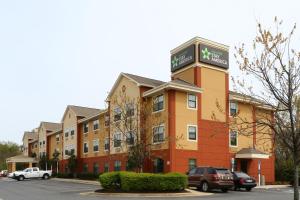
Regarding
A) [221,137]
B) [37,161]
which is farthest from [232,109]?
[37,161]

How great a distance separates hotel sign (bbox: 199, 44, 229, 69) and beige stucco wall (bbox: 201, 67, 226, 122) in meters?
0.73

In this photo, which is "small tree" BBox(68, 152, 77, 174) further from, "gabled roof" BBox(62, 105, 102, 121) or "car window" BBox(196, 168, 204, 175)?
"car window" BBox(196, 168, 204, 175)

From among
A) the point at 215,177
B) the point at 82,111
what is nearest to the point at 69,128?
the point at 82,111

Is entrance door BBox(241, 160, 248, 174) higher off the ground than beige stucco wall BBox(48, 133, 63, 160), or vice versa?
beige stucco wall BBox(48, 133, 63, 160)

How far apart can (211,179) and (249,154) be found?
13.2m

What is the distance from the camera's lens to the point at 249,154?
134 feet

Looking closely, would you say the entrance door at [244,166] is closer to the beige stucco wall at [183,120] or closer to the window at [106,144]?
the beige stucco wall at [183,120]

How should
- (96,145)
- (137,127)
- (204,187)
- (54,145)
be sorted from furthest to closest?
(54,145) < (96,145) < (137,127) < (204,187)

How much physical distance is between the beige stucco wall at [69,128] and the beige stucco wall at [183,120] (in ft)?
82.1

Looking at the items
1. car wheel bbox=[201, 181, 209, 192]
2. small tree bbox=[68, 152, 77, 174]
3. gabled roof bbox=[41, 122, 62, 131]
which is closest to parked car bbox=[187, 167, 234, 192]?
car wheel bbox=[201, 181, 209, 192]

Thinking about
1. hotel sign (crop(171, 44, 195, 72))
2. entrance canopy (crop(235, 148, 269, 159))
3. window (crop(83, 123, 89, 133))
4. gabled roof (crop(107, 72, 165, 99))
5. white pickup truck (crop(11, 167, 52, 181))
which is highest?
hotel sign (crop(171, 44, 195, 72))

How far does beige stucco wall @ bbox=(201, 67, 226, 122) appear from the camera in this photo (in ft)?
129

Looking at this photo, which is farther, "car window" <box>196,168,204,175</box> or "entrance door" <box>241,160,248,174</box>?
"entrance door" <box>241,160,248,174</box>

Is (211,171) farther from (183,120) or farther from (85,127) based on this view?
(85,127)
